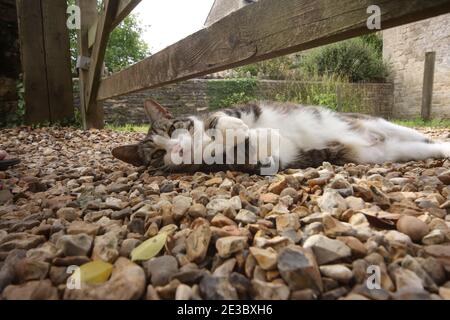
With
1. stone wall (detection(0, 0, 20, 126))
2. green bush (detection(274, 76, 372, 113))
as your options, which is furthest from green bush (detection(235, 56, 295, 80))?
stone wall (detection(0, 0, 20, 126))

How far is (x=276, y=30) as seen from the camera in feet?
4.86

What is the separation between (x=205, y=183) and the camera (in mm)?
1677

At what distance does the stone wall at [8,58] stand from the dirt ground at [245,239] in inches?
171

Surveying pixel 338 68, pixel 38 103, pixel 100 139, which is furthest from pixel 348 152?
pixel 338 68

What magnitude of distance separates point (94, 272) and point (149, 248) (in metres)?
0.16

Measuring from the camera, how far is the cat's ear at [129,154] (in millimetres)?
2371

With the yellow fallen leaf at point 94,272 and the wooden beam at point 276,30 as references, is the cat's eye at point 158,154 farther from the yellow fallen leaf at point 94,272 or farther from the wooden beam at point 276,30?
the yellow fallen leaf at point 94,272

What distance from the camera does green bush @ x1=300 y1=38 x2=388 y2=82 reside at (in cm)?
1170

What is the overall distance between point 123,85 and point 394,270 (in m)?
3.21

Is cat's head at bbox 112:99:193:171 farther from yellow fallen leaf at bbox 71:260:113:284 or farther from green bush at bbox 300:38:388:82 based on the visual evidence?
green bush at bbox 300:38:388:82

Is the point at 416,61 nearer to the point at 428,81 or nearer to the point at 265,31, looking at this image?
the point at 428,81

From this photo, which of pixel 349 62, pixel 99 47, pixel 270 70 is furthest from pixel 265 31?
pixel 349 62

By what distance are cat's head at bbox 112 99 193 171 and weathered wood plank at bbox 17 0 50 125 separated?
10.6 feet
